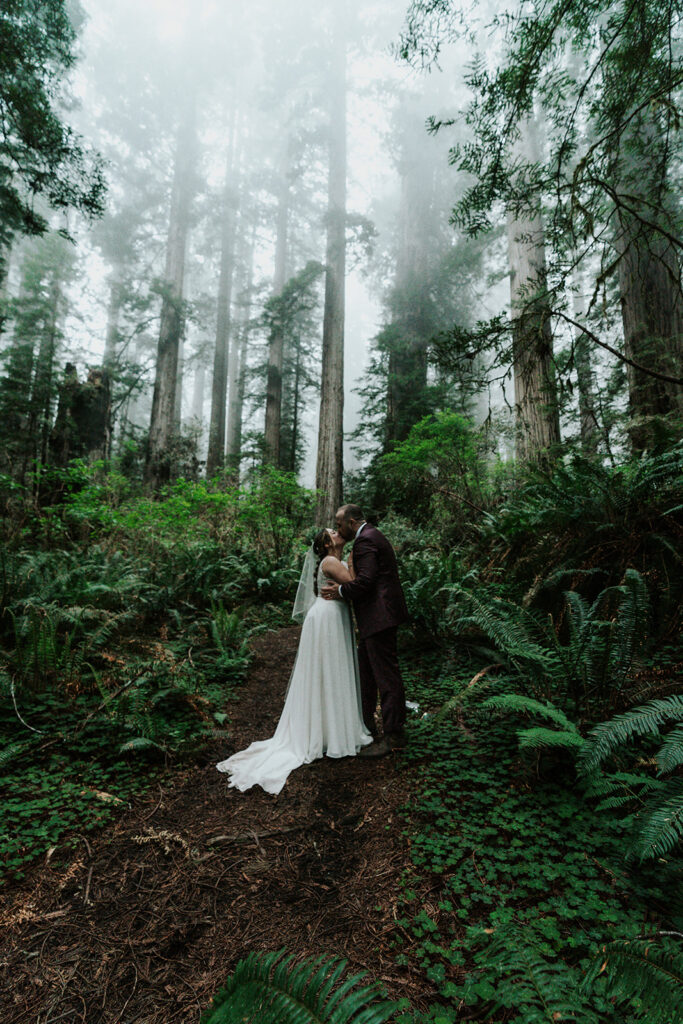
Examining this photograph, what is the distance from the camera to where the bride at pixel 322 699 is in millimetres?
3570

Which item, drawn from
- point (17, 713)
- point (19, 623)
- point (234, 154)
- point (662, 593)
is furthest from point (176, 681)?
point (234, 154)

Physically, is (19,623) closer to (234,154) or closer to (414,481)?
(414,481)

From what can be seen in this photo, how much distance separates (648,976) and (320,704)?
2.58m

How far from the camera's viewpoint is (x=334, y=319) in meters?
14.2

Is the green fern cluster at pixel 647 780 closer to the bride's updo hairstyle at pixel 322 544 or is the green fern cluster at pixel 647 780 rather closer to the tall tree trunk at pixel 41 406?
the bride's updo hairstyle at pixel 322 544

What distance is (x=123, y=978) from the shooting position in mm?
1780

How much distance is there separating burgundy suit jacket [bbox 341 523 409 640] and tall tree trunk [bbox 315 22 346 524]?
27.7 ft

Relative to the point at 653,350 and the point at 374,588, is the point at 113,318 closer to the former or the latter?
the point at 653,350

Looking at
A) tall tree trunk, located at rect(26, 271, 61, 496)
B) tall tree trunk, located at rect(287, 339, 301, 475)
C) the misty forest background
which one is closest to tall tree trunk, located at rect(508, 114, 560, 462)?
the misty forest background

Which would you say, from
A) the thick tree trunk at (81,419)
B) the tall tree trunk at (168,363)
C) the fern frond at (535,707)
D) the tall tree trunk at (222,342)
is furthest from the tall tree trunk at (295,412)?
the fern frond at (535,707)

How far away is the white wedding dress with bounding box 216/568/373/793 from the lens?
3.57m

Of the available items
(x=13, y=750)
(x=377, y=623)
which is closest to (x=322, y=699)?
(x=377, y=623)

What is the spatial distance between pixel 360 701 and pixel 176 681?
5.65ft

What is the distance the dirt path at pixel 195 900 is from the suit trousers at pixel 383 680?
43 centimetres
